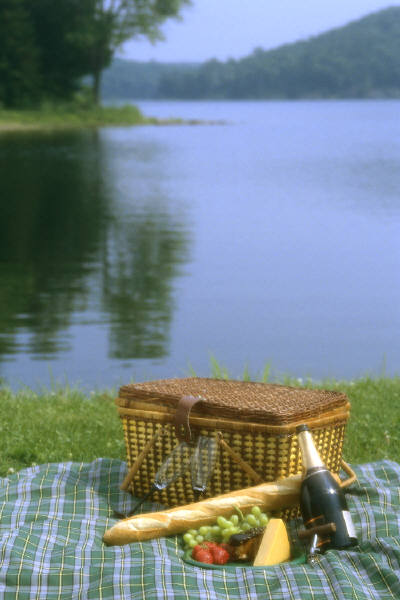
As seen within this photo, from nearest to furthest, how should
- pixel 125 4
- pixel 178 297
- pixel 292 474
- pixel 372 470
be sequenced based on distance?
pixel 292 474, pixel 372 470, pixel 178 297, pixel 125 4

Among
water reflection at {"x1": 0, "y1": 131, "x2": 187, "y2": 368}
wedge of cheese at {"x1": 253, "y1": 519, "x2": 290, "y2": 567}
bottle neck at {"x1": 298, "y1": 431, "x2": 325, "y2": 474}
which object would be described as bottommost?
water reflection at {"x1": 0, "y1": 131, "x2": 187, "y2": 368}

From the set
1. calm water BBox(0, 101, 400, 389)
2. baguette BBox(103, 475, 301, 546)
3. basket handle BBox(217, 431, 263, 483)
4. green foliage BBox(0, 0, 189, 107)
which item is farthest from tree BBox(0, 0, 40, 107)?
baguette BBox(103, 475, 301, 546)

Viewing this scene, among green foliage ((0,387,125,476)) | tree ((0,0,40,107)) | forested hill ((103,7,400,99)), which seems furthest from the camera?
forested hill ((103,7,400,99))

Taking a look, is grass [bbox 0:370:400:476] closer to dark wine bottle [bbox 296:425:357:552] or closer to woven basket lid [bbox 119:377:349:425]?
woven basket lid [bbox 119:377:349:425]

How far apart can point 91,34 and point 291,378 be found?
184 ft

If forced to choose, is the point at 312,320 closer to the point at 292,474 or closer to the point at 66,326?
the point at 66,326

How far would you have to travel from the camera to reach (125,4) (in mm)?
66000

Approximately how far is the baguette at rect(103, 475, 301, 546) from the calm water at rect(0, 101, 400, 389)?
364cm

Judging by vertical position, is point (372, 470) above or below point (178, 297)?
above

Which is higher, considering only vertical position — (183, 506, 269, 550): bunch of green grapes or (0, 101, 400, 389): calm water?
(183, 506, 269, 550): bunch of green grapes

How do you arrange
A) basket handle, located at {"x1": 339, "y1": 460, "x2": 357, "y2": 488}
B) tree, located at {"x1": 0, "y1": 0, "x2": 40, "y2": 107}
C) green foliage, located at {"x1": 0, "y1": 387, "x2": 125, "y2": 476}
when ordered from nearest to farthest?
basket handle, located at {"x1": 339, "y1": 460, "x2": 357, "y2": 488}
green foliage, located at {"x1": 0, "y1": 387, "x2": 125, "y2": 476}
tree, located at {"x1": 0, "y1": 0, "x2": 40, "y2": 107}

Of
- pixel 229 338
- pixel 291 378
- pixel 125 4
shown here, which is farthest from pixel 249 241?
pixel 125 4

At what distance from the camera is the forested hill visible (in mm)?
121625

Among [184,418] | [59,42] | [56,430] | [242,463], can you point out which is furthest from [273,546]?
[59,42]
